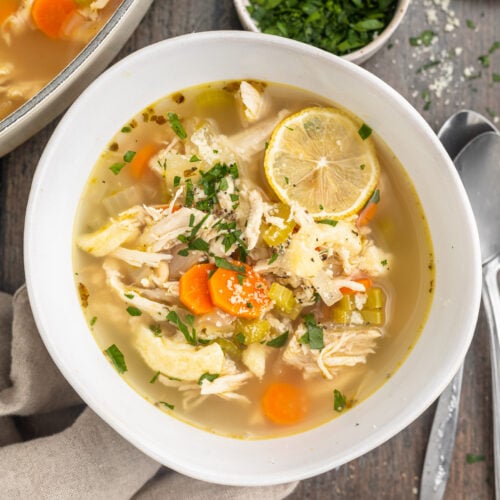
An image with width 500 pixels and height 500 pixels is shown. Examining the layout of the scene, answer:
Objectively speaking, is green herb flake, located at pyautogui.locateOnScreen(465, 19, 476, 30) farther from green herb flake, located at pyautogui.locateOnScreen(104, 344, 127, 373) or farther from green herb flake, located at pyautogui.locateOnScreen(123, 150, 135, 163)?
green herb flake, located at pyautogui.locateOnScreen(104, 344, 127, 373)

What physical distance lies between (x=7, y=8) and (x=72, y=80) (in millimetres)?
416

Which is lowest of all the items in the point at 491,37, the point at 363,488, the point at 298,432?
the point at 363,488

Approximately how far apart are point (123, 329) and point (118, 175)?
452mm

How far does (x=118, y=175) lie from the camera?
197 cm

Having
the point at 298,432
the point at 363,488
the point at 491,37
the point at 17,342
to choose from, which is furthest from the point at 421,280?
the point at 17,342

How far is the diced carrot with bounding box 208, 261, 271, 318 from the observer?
1.84 metres

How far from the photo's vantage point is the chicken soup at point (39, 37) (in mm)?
2006

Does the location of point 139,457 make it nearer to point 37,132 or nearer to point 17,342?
point 17,342

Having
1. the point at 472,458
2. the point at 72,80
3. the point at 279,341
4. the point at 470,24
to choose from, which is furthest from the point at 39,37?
the point at 472,458

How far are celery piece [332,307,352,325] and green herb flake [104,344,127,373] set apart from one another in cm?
62

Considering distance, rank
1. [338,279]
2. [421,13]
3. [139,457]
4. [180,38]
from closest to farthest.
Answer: [180,38]
[338,279]
[139,457]
[421,13]

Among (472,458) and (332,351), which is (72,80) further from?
(472,458)

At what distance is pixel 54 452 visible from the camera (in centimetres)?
197

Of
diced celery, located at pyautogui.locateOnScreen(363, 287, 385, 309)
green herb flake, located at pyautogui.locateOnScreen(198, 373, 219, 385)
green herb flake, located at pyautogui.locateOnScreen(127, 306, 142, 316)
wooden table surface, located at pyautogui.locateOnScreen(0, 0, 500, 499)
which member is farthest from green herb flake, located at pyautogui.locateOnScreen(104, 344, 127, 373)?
diced celery, located at pyautogui.locateOnScreen(363, 287, 385, 309)
